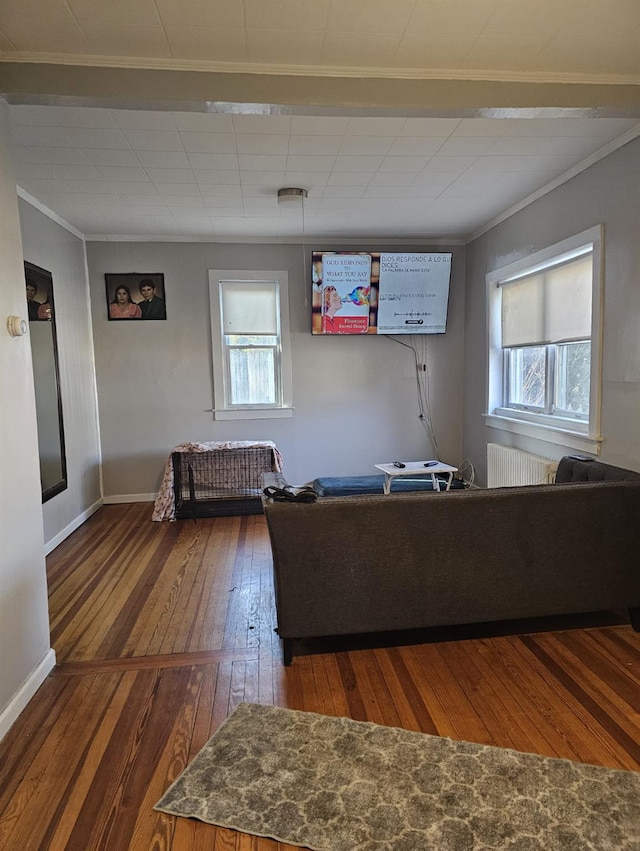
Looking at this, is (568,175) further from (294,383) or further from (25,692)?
(25,692)

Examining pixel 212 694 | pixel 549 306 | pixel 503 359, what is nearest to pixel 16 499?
pixel 212 694

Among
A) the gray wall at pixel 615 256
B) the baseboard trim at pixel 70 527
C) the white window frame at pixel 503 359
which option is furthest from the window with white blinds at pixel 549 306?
the baseboard trim at pixel 70 527

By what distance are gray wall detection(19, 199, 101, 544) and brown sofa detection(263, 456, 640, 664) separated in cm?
256

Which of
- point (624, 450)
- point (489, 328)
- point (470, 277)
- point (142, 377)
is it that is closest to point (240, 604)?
point (624, 450)

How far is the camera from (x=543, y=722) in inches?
75.9

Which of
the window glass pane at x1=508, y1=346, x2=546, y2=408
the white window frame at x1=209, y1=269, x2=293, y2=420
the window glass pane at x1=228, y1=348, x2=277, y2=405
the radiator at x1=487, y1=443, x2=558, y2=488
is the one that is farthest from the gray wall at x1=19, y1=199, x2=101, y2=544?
the window glass pane at x1=508, y1=346, x2=546, y2=408

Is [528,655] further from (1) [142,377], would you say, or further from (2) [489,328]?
(1) [142,377]

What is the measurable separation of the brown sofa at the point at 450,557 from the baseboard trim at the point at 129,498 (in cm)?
336

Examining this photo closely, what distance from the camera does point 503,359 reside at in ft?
15.5

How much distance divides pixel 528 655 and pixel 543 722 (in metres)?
0.47

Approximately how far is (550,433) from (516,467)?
0.52m

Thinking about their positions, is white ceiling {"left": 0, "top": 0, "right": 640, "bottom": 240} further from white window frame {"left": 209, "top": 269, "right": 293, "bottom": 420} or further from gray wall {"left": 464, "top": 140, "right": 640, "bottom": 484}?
white window frame {"left": 209, "top": 269, "right": 293, "bottom": 420}

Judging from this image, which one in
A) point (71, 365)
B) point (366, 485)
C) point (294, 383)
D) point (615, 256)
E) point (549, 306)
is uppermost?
point (615, 256)

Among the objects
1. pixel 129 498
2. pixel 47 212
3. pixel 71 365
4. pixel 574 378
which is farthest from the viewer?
pixel 129 498
